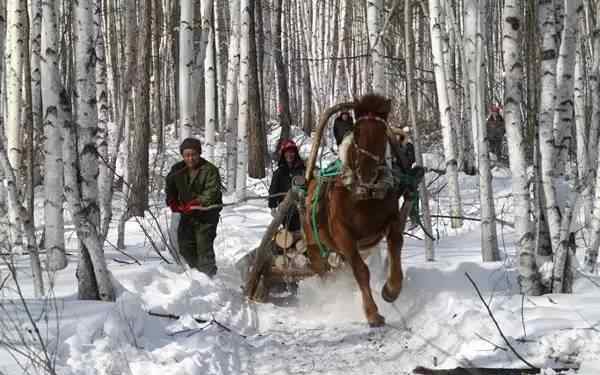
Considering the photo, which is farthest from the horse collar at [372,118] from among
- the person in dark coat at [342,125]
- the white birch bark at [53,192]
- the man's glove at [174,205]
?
the white birch bark at [53,192]

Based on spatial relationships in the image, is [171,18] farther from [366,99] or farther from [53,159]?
[366,99]

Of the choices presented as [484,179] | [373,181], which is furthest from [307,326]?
[484,179]

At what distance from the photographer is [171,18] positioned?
2081 cm

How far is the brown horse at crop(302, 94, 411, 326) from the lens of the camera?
5.39 meters

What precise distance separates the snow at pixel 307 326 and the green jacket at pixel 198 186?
2.32ft

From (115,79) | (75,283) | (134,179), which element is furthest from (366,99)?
(115,79)

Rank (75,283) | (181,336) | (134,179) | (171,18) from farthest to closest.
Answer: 1. (171,18)
2. (134,179)
3. (75,283)
4. (181,336)

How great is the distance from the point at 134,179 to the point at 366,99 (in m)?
10.3

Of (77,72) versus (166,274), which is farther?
(166,274)

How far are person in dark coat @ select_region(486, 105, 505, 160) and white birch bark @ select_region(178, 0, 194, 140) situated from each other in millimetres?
11474

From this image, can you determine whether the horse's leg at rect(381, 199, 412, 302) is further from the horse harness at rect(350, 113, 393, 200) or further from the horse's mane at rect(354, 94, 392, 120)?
the horse's mane at rect(354, 94, 392, 120)

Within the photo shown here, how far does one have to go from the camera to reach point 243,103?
14.3 meters

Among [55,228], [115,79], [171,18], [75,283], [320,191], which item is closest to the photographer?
[320,191]

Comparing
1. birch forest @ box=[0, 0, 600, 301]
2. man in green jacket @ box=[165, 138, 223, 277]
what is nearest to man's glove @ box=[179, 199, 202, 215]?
man in green jacket @ box=[165, 138, 223, 277]
